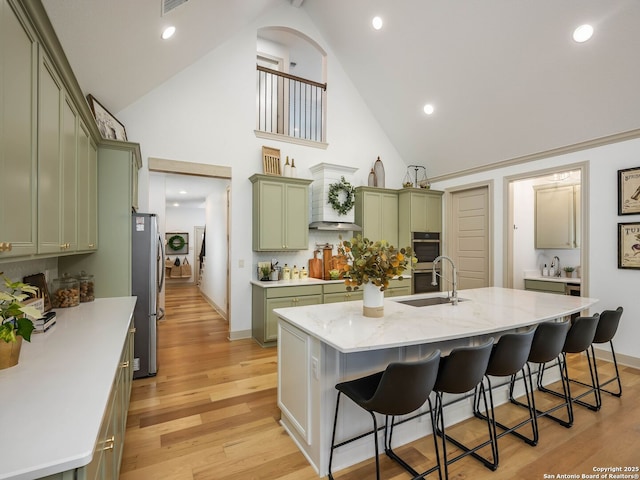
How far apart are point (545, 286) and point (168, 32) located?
5982 millimetres

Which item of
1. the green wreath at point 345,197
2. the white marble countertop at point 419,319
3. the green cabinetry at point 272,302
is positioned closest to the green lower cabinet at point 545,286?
the white marble countertop at point 419,319

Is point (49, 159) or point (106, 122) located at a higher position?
point (106, 122)

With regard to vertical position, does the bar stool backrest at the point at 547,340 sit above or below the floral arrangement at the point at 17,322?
below

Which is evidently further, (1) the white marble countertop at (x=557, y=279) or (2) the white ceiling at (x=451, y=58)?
(1) the white marble countertop at (x=557, y=279)

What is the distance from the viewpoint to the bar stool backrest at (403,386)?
5.29 feet

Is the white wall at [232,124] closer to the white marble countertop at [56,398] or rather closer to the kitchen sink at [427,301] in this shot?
the kitchen sink at [427,301]

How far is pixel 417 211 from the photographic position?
5609 mm

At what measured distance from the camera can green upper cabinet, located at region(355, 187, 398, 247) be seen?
17.6 feet

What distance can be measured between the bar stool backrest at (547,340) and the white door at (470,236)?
9.87 feet

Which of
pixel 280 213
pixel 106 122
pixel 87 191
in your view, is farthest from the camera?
pixel 280 213

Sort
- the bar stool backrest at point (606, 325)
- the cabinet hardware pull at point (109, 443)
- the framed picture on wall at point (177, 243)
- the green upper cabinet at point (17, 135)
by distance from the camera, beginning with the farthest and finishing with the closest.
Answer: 1. the framed picture on wall at point (177, 243)
2. the bar stool backrest at point (606, 325)
3. the cabinet hardware pull at point (109, 443)
4. the green upper cabinet at point (17, 135)

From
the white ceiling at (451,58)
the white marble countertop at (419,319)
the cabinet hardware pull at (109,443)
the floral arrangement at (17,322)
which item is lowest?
the cabinet hardware pull at (109,443)

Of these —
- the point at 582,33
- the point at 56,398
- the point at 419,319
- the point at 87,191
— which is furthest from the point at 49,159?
the point at 582,33

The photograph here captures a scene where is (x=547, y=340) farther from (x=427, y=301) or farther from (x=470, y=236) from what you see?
(x=470, y=236)
